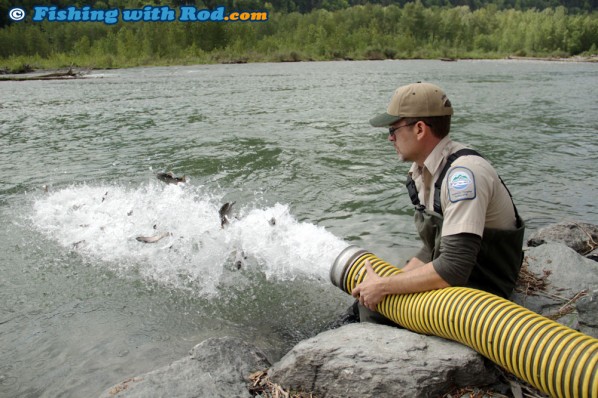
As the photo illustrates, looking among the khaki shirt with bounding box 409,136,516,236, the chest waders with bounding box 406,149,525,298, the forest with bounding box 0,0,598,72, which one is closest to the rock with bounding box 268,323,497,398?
the chest waders with bounding box 406,149,525,298

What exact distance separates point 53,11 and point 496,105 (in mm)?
82413

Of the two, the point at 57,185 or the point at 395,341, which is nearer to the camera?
the point at 395,341

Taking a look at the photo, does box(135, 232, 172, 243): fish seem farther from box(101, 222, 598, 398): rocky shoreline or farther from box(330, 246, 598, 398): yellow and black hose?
box(330, 246, 598, 398): yellow and black hose

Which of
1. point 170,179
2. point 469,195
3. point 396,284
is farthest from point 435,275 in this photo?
point 170,179

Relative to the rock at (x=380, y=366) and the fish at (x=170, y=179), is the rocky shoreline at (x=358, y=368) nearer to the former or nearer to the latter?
the rock at (x=380, y=366)

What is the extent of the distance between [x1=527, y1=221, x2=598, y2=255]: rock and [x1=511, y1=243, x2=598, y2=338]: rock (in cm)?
133

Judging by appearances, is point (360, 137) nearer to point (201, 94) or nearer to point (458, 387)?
point (458, 387)

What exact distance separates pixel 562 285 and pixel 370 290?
1952mm

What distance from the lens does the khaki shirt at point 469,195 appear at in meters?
3.33

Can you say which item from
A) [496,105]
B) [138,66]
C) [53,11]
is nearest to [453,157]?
[496,105]

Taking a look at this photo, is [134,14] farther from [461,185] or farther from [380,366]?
[380,366]

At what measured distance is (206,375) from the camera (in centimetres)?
377

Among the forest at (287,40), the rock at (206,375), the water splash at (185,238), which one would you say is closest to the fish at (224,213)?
the water splash at (185,238)

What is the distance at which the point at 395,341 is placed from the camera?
3.57 metres
